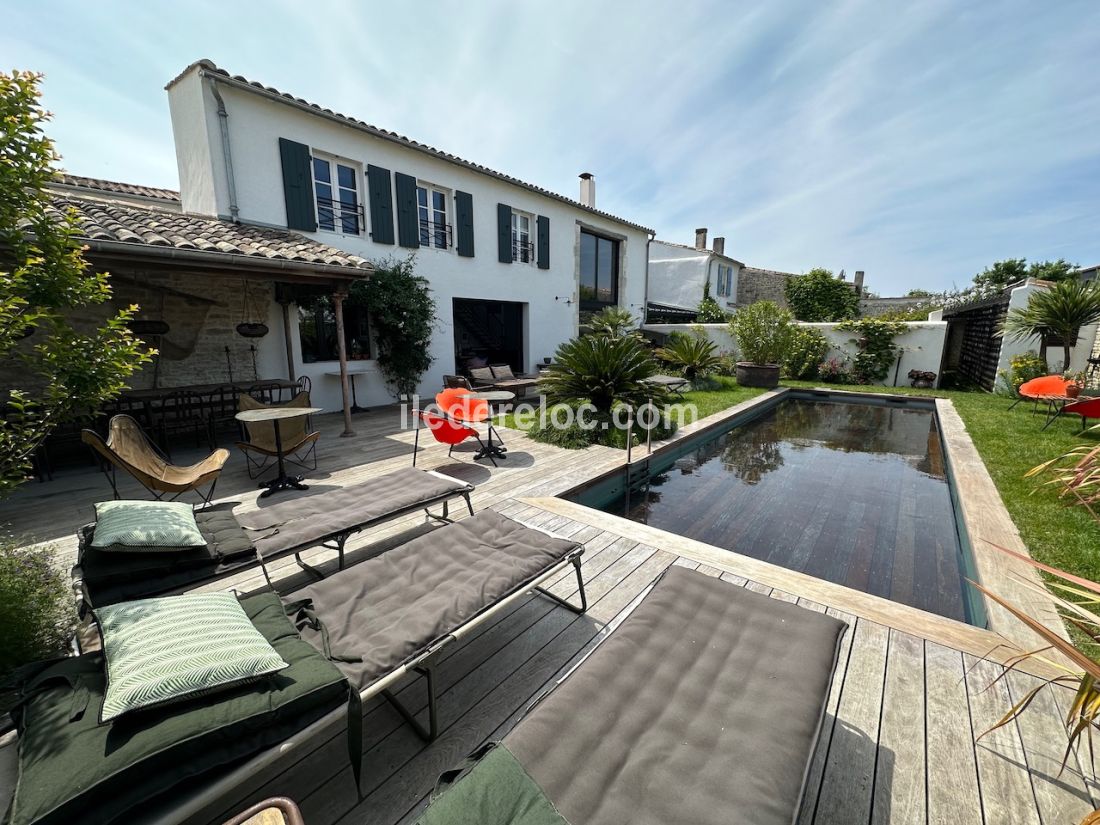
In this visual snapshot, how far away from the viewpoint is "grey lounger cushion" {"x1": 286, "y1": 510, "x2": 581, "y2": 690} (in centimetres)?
172

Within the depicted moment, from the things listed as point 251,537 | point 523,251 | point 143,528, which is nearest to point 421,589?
point 251,537

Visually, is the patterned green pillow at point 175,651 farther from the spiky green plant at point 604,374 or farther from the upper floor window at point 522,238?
the upper floor window at point 522,238

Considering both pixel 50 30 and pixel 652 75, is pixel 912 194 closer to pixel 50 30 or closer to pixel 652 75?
pixel 652 75

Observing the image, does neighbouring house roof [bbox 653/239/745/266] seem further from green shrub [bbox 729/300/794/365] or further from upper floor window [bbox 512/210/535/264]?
upper floor window [bbox 512/210/535/264]

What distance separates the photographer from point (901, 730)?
177 centimetres

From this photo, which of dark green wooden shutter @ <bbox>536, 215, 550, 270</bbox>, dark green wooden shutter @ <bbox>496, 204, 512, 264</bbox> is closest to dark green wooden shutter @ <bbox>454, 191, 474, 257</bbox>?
dark green wooden shutter @ <bbox>496, 204, 512, 264</bbox>

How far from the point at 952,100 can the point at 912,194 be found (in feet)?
25.7

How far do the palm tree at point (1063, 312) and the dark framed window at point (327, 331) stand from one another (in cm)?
1305

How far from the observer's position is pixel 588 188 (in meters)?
14.7

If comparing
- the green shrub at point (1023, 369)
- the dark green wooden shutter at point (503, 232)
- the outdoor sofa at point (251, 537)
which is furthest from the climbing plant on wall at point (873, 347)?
the outdoor sofa at point (251, 537)

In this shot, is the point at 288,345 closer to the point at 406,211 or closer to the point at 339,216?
the point at 339,216

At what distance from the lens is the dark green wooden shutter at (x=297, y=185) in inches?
292

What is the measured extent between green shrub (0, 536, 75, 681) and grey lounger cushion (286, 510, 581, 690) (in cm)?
103

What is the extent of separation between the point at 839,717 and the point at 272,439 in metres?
5.43
